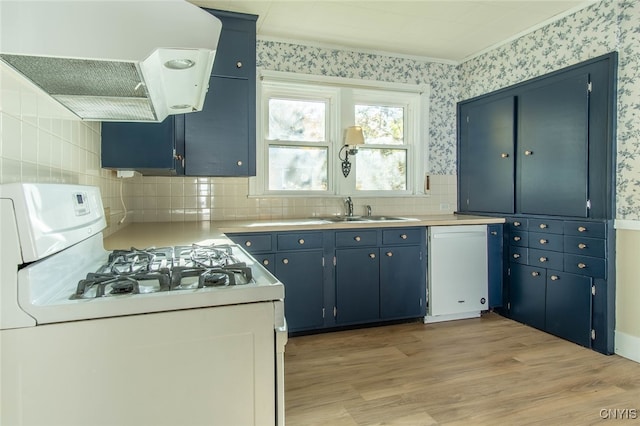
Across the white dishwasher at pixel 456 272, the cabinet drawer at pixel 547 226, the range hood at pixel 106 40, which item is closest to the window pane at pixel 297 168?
the white dishwasher at pixel 456 272

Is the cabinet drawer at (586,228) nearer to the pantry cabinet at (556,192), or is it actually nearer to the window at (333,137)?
the pantry cabinet at (556,192)

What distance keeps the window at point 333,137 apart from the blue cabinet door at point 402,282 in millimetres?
829

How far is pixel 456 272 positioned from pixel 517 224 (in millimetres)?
688

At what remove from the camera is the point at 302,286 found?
3062 mm

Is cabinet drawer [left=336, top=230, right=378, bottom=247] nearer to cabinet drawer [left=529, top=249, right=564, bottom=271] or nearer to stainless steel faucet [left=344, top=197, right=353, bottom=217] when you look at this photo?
stainless steel faucet [left=344, top=197, right=353, bottom=217]

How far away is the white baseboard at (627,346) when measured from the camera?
2.61m

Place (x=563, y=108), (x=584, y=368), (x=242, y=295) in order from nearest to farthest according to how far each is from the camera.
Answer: (x=242, y=295) < (x=584, y=368) < (x=563, y=108)

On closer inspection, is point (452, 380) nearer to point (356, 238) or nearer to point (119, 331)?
point (356, 238)

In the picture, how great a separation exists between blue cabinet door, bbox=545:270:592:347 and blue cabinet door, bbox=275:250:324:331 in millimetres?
1824

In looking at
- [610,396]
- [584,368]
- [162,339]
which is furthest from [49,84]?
[584,368]

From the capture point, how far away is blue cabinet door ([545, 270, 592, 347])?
2850 mm

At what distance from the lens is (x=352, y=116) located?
384 cm

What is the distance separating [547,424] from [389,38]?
3.11 m

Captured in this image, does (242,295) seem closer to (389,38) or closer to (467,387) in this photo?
(467,387)
